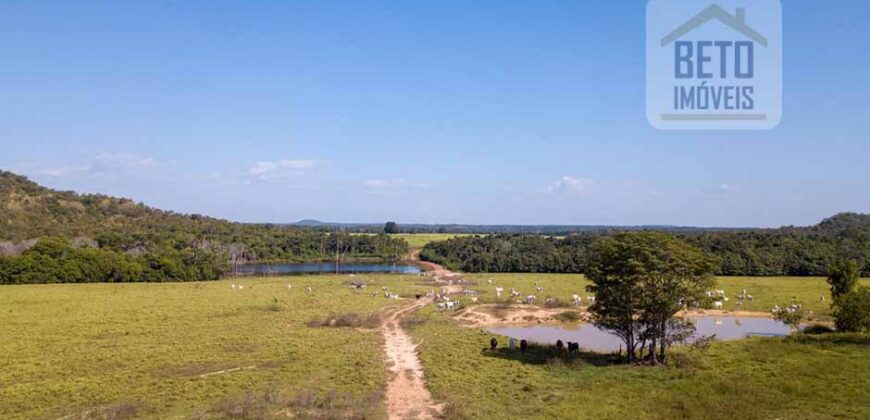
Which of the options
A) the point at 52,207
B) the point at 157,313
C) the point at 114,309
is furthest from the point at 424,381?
the point at 52,207

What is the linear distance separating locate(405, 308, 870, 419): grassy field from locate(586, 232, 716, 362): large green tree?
5.86 ft

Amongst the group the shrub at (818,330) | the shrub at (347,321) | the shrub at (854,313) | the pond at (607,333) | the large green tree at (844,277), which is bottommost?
the pond at (607,333)

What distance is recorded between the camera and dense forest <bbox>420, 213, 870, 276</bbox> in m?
74.8

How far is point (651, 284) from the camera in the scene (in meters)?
23.0

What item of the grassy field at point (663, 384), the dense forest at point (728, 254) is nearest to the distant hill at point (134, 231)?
the dense forest at point (728, 254)

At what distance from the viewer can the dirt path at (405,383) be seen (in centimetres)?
1716

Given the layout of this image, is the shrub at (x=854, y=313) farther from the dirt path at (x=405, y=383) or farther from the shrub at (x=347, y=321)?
the shrub at (x=347, y=321)

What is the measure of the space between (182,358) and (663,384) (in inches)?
807

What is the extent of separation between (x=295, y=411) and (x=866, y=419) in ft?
56.4

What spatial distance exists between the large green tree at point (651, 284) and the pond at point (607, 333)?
227 inches

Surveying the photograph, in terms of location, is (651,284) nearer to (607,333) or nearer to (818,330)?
(607,333)

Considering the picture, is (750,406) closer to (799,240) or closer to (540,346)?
(540,346)

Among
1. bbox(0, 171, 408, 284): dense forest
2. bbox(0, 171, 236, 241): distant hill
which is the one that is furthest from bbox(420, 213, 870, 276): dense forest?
bbox(0, 171, 236, 241): distant hill

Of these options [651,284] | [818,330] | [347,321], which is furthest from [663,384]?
[347,321]
